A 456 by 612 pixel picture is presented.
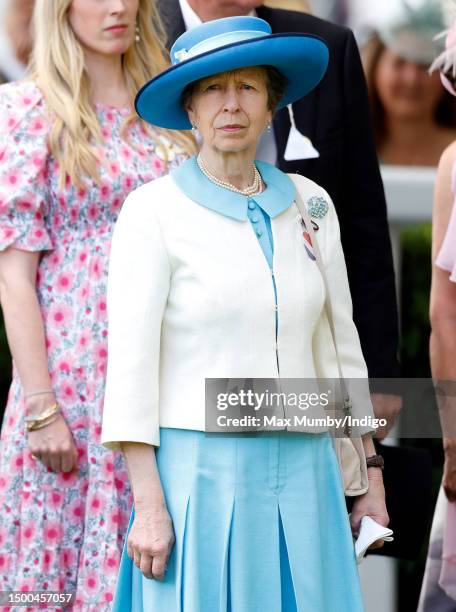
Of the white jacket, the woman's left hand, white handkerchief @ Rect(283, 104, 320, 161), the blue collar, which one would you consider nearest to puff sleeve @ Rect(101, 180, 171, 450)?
the white jacket

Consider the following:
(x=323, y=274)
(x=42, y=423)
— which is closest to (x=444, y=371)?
Answer: (x=323, y=274)

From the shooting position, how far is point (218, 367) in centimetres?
306

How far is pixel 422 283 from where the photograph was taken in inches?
218

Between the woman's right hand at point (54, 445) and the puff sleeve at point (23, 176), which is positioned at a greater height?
the puff sleeve at point (23, 176)

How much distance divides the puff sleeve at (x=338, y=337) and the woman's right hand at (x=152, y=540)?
1.71 feet

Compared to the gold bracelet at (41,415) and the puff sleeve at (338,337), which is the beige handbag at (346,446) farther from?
the gold bracelet at (41,415)

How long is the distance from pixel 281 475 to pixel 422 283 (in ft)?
8.46

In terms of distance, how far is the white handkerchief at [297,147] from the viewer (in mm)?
3883

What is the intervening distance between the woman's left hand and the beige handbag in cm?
3

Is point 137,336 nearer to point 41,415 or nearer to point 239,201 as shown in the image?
point 239,201

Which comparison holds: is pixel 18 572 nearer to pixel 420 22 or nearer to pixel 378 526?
pixel 378 526

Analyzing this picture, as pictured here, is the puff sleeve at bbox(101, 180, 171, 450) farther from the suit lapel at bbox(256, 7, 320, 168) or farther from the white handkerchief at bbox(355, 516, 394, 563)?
the suit lapel at bbox(256, 7, 320, 168)

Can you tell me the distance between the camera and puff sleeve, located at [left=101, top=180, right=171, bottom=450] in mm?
3041

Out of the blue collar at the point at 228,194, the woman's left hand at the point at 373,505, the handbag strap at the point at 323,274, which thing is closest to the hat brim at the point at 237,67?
the blue collar at the point at 228,194
